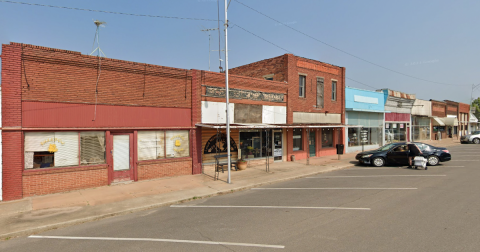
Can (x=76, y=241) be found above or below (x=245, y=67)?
below

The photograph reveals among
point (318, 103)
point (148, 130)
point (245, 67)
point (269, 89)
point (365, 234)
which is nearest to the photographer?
point (365, 234)

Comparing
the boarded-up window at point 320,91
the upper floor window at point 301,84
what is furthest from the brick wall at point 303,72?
the boarded-up window at point 320,91

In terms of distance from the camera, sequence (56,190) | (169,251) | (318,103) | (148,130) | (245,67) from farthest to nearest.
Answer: (245,67) → (318,103) → (148,130) → (56,190) → (169,251)

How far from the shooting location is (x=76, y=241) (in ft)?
20.1

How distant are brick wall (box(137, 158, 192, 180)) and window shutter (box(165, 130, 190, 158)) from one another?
0.34m

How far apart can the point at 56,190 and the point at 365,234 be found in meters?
11.1

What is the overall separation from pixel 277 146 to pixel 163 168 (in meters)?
8.51

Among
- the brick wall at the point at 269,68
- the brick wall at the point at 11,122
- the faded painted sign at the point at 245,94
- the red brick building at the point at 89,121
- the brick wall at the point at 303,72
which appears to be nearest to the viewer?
the brick wall at the point at 11,122

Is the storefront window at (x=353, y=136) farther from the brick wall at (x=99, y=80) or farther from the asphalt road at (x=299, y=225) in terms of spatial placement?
the brick wall at (x=99, y=80)

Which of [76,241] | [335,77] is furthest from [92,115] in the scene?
[335,77]

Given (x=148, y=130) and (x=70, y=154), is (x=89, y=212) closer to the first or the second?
(x=70, y=154)

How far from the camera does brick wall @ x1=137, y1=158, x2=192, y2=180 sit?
12523 millimetres

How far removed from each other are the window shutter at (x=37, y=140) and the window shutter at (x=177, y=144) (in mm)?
4876

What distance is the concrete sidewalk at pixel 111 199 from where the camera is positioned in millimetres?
7395
